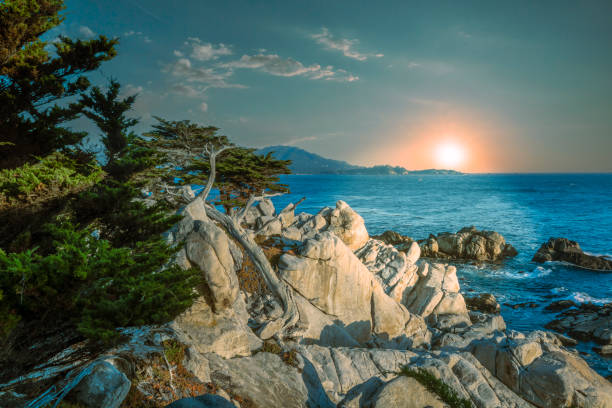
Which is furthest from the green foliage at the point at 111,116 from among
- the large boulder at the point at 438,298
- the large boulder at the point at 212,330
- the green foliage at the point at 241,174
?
the large boulder at the point at 438,298

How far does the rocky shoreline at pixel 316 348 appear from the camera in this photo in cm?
561

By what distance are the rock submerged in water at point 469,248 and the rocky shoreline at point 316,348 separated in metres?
12.8

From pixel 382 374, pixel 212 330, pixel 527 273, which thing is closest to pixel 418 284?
pixel 382 374

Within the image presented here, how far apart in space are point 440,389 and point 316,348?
3.85 m

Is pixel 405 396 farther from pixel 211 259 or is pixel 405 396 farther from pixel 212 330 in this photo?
pixel 211 259

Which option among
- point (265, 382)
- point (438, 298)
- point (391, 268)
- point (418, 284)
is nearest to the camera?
point (265, 382)

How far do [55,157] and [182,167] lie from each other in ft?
24.3

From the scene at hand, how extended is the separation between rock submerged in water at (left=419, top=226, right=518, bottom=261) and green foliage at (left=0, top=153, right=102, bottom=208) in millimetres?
32225

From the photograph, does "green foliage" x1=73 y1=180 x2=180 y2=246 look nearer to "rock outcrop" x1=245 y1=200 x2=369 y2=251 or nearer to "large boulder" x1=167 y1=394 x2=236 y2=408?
"large boulder" x1=167 y1=394 x2=236 y2=408

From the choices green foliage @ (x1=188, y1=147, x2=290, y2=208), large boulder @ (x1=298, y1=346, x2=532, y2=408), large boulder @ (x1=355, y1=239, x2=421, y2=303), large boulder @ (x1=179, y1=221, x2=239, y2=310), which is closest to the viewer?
large boulder @ (x1=179, y1=221, x2=239, y2=310)

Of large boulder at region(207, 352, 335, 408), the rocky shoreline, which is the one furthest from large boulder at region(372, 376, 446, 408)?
large boulder at region(207, 352, 335, 408)

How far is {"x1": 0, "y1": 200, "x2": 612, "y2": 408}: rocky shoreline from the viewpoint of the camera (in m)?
5.61

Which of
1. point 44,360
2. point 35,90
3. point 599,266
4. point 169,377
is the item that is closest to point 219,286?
point 169,377

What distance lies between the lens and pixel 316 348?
33.0 feet
